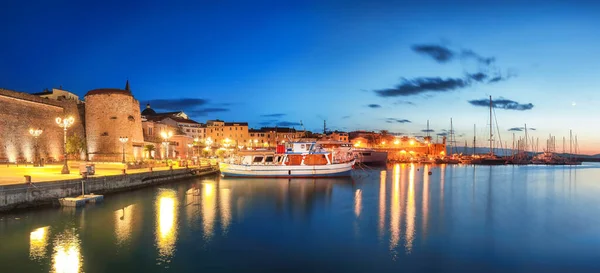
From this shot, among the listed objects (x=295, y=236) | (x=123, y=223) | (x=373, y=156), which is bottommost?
(x=295, y=236)

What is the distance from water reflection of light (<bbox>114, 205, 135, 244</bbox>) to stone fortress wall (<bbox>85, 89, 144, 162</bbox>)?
23669mm

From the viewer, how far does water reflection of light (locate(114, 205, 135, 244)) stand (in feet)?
44.5

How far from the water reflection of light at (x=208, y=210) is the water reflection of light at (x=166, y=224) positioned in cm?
123

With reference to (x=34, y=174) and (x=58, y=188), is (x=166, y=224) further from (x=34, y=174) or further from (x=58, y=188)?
(x=34, y=174)

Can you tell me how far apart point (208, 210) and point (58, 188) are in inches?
284

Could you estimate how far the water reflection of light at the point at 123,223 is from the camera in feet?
44.5

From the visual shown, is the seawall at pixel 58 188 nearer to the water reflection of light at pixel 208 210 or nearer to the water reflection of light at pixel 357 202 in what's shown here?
the water reflection of light at pixel 208 210

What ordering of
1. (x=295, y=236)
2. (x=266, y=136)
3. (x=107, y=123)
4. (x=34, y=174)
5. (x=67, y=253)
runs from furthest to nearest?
1. (x=266, y=136)
2. (x=107, y=123)
3. (x=34, y=174)
4. (x=295, y=236)
5. (x=67, y=253)

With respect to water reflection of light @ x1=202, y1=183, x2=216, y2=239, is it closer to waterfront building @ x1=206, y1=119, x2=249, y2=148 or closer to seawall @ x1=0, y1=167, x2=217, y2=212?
seawall @ x1=0, y1=167, x2=217, y2=212

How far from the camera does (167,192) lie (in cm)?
2556

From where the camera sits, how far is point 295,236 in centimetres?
1490

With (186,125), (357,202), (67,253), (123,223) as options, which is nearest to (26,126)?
(123,223)

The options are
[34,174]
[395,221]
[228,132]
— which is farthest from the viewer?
[228,132]

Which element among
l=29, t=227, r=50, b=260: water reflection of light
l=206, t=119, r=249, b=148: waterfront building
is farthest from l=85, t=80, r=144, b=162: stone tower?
l=206, t=119, r=249, b=148: waterfront building
